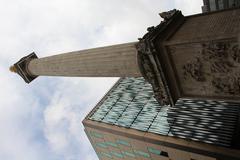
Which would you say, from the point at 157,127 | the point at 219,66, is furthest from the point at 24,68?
the point at 219,66

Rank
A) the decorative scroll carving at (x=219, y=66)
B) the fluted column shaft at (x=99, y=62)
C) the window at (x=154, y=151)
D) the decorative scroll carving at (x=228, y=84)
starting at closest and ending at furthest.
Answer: the decorative scroll carving at (x=219, y=66) → the decorative scroll carving at (x=228, y=84) → the fluted column shaft at (x=99, y=62) → the window at (x=154, y=151)

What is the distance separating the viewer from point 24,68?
99.1 feet

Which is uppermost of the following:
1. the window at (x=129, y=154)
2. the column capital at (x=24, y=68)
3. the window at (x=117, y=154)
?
the column capital at (x=24, y=68)

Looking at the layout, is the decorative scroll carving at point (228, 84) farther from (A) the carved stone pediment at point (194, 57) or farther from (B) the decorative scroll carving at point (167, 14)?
(B) the decorative scroll carving at point (167, 14)

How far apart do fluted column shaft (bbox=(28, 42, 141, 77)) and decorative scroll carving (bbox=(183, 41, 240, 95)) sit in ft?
10.6

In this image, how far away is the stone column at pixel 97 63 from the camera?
59.0 feet

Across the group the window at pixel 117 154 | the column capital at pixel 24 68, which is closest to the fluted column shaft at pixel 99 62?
the column capital at pixel 24 68

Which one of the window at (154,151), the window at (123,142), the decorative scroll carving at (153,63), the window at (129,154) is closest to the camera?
the decorative scroll carving at (153,63)

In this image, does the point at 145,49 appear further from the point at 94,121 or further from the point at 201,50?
the point at 94,121

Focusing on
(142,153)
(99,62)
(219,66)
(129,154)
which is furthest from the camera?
(129,154)

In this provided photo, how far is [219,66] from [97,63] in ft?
24.6

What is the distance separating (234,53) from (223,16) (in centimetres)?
280

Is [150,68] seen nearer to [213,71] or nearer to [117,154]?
[213,71]

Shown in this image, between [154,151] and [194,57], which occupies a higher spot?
[194,57]
